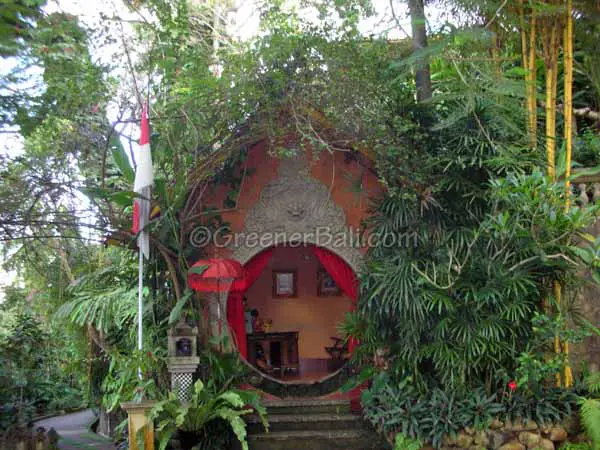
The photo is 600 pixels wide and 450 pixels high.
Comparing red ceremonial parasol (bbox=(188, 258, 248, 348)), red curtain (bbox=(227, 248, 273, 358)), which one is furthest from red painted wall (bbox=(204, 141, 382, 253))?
red ceremonial parasol (bbox=(188, 258, 248, 348))

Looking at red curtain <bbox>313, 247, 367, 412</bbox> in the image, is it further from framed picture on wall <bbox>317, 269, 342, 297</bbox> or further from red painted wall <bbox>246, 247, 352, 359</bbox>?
framed picture on wall <bbox>317, 269, 342, 297</bbox>

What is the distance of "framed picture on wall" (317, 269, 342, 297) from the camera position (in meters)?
11.7

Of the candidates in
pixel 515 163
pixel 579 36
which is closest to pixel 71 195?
pixel 515 163

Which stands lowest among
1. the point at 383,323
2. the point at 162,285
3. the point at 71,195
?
the point at 383,323

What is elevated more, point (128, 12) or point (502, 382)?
point (128, 12)

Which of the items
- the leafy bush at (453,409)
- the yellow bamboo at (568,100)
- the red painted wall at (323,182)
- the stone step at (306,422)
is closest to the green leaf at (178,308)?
the red painted wall at (323,182)

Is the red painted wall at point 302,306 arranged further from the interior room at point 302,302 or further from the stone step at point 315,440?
the stone step at point 315,440

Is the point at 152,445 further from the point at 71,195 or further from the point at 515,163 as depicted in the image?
the point at 515,163

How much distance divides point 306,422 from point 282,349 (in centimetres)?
276

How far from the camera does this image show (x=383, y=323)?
25.2ft

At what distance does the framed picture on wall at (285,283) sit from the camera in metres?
11.7

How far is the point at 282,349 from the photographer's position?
10.7 m

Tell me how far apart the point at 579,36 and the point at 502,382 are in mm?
4040

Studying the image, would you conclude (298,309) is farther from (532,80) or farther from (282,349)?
(532,80)
